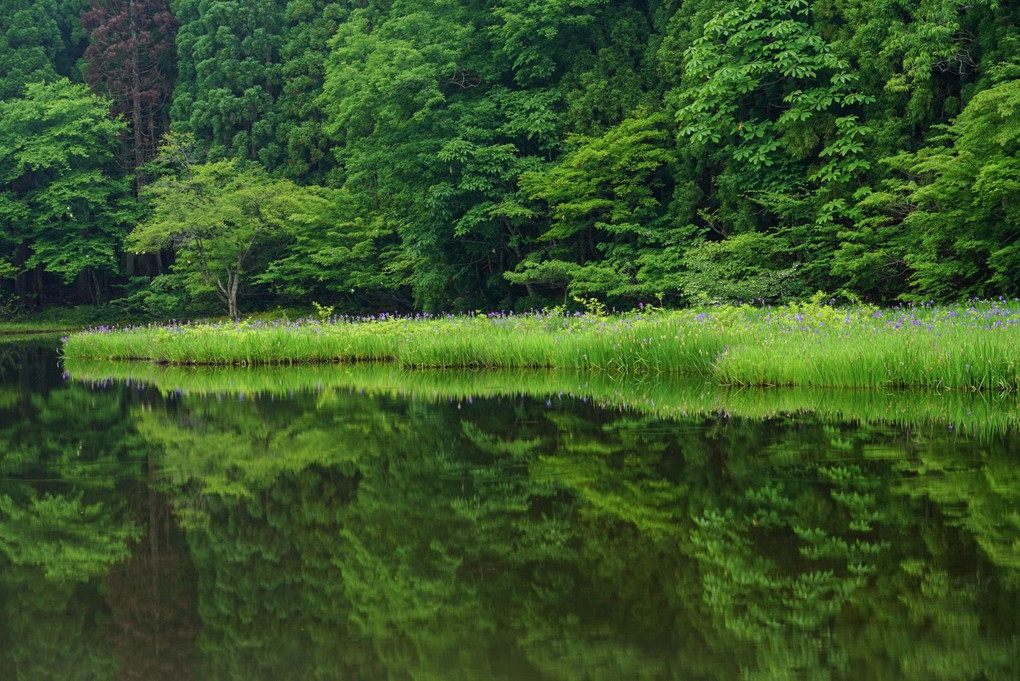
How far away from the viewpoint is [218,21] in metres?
35.2

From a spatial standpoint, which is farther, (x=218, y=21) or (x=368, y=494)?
(x=218, y=21)

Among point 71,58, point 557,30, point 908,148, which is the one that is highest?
point 71,58

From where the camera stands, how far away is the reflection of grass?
766 cm

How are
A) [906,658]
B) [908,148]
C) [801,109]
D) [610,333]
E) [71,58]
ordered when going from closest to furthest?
[906,658], [610,333], [908,148], [801,109], [71,58]

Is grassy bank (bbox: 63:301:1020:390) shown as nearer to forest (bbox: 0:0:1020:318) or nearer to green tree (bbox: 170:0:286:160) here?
forest (bbox: 0:0:1020:318)

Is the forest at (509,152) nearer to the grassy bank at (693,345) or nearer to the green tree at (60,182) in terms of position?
the green tree at (60,182)

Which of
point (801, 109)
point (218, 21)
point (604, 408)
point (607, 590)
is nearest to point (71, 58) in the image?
point (218, 21)

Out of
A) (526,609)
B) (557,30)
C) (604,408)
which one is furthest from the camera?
(557,30)

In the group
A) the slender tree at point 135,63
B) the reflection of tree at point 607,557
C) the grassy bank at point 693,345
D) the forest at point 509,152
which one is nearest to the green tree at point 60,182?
the forest at point 509,152

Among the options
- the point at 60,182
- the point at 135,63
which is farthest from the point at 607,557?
the point at 135,63

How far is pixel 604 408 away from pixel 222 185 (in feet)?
83.8

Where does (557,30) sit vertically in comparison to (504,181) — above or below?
above

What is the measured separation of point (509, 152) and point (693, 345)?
14.6m

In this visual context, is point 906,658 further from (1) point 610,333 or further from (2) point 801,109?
(2) point 801,109
